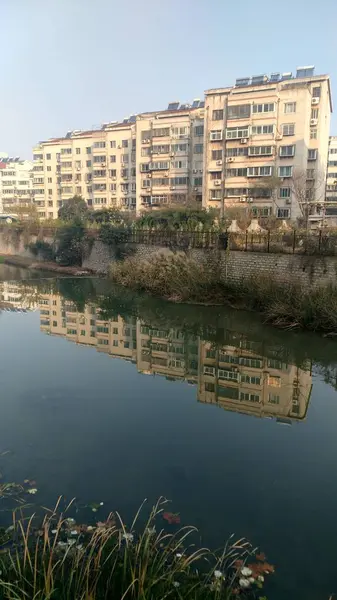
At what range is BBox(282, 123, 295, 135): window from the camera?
34.7m

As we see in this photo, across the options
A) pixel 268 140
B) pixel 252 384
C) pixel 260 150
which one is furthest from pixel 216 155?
pixel 252 384

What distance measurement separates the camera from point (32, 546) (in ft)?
13.1

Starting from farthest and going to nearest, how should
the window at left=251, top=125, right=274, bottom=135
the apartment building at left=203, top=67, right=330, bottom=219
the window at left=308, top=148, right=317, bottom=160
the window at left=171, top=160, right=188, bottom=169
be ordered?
the window at left=171, top=160, right=188, bottom=169
the window at left=308, top=148, right=317, bottom=160
the window at left=251, top=125, right=274, bottom=135
the apartment building at left=203, top=67, right=330, bottom=219

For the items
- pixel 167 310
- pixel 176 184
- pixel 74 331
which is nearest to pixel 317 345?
pixel 167 310

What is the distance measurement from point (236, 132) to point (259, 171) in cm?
371

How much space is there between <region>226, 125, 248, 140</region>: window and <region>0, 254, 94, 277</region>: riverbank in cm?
1843

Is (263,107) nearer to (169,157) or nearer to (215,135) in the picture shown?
(215,135)

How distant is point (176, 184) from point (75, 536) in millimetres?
40165

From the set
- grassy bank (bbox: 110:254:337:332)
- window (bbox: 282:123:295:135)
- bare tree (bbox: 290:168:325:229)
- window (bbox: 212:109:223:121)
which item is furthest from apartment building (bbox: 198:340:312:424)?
window (bbox: 212:109:223:121)

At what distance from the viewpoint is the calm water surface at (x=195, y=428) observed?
455 centimetres

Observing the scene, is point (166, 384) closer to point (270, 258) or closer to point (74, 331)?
point (74, 331)

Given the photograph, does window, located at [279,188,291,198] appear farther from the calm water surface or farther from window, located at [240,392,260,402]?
window, located at [240,392,260,402]

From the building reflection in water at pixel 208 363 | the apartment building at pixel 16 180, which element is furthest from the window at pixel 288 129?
the apartment building at pixel 16 180

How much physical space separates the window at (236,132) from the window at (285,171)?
13.3 feet
